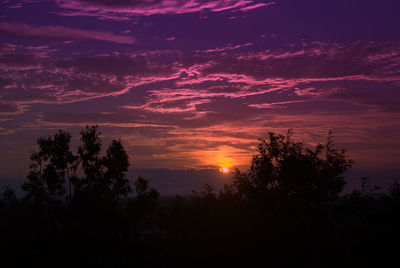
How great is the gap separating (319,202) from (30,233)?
1843 centimetres

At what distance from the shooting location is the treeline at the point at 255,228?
1764 centimetres

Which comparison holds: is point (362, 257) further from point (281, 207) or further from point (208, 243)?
point (281, 207)

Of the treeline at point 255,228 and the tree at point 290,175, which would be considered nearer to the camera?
the treeline at point 255,228

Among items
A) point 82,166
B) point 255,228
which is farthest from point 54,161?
point 255,228

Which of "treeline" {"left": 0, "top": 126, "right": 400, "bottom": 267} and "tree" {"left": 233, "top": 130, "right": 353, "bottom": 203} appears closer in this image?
"treeline" {"left": 0, "top": 126, "right": 400, "bottom": 267}

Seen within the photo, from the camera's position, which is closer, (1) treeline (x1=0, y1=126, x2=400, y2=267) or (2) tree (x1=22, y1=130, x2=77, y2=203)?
(1) treeline (x1=0, y1=126, x2=400, y2=267)

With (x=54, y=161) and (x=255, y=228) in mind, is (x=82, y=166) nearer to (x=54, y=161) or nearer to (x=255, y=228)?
(x=54, y=161)

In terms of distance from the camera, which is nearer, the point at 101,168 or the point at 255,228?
the point at 255,228

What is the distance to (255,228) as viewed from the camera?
2055cm

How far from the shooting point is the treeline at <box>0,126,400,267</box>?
17641mm

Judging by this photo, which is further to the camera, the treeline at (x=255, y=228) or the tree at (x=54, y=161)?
the tree at (x=54, y=161)

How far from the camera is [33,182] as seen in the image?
4572 cm

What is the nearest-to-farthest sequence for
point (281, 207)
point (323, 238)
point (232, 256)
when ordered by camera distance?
point (323, 238)
point (232, 256)
point (281, 207)

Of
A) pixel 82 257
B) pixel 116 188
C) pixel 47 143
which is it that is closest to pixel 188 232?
pixel 82 257
